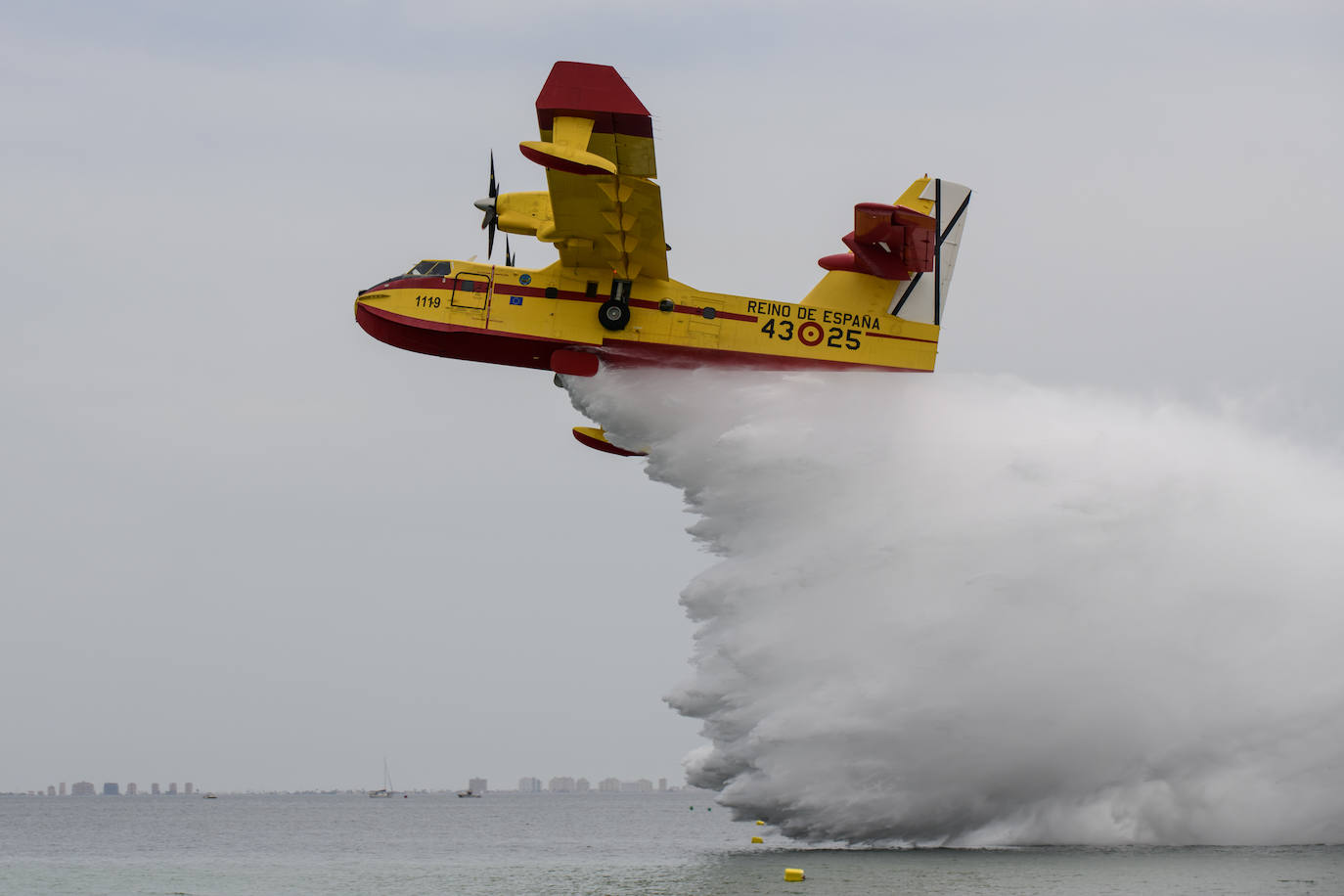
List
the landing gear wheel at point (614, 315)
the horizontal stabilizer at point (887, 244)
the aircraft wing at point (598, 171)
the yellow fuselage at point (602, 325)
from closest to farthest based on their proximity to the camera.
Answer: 1. the aircraft wing at point (598, 171)
2. the horizontal stabilizer at point (887, 244)
3. the landing gear wheel at point (614, 315)
4. the yellow fuselage at point (602, 325)

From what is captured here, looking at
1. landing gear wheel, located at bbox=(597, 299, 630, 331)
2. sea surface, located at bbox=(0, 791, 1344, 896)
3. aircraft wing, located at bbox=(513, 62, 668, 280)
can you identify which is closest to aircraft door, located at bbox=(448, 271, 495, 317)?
aircraft wing, located at bbox=(513, 62, 668, 280)

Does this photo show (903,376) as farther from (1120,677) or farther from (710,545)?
(1120,677)

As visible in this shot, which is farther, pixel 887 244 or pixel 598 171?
pixel 887 244

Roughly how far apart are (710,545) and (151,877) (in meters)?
13.8

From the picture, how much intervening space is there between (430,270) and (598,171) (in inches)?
175

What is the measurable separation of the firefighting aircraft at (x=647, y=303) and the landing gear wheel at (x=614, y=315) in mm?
15

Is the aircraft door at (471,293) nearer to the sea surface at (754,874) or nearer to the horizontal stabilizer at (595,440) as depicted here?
the horizontal stabilizer at (595,440)

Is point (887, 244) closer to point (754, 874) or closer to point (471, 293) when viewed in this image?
point (471, 293)

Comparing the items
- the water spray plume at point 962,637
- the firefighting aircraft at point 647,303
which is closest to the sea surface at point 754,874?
the water spray plume at point 962,637

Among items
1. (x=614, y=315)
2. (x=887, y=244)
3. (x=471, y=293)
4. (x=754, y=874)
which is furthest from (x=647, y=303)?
(x=754, y=874)

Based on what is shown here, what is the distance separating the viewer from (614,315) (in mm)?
20531

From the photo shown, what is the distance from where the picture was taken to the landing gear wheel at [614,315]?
20.5 meters

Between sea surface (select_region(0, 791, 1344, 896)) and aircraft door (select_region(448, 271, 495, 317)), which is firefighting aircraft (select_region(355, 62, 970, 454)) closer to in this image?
aircraft door (select_region(448, 271, 495, 317))

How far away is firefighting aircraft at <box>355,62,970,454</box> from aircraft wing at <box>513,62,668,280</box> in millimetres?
43
